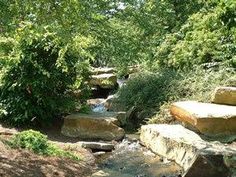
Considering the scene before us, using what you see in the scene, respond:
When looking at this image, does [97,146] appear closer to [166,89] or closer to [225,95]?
[225,95]

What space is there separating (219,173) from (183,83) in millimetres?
5582

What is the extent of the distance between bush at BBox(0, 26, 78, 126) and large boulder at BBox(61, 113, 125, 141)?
62 cm

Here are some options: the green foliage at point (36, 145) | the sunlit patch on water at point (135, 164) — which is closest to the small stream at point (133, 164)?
the sunlit patch on water at point (135, 164)

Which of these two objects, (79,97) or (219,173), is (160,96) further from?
(219,173)

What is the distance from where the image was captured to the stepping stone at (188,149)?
297 inches

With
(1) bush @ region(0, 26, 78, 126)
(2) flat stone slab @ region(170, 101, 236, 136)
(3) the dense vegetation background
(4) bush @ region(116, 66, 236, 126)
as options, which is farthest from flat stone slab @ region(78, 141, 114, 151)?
(4) bush @ region(116, 66, 236, 126)

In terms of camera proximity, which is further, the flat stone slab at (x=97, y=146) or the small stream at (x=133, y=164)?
the flat stone slab at (x=97, y=146)

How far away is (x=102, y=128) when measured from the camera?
1130 centimetres

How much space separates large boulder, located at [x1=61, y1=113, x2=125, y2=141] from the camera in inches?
444

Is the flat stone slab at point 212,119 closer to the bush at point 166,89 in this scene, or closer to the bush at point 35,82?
the bush at point 166,89

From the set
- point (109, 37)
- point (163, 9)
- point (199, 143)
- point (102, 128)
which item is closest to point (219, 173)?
point (199, 143)

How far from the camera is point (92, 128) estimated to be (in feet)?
37.3

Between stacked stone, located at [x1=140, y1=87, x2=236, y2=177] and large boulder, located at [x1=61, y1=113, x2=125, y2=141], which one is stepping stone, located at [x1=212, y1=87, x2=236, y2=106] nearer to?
stacked stone, located at [x1=140, y1=87, x2=236, y2=177]

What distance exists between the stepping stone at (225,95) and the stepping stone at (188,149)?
1.22m
